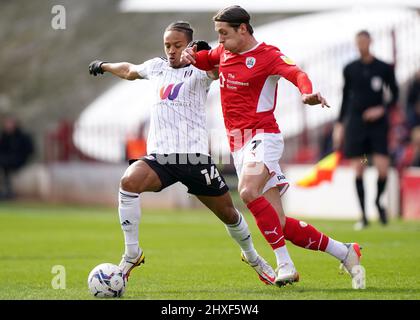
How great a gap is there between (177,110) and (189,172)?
1.69 ft

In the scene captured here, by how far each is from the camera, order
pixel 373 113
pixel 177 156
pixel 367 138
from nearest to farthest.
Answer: pixel 177 156, pixel 373 113, pixel 367 138

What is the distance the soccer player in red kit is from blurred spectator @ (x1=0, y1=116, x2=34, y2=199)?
57.7ft

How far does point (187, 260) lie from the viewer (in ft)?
36.0

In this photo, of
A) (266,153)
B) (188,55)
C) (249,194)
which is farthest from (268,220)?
(188,55)

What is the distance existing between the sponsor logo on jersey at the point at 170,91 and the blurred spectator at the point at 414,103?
1074 centimetres

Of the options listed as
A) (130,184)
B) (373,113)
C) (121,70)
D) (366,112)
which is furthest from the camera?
(366,112)

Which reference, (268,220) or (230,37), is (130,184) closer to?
(268,220)

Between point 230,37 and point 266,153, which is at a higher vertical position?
point 230,37

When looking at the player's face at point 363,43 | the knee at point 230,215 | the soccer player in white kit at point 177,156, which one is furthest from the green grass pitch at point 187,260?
the player's face at point 363,43

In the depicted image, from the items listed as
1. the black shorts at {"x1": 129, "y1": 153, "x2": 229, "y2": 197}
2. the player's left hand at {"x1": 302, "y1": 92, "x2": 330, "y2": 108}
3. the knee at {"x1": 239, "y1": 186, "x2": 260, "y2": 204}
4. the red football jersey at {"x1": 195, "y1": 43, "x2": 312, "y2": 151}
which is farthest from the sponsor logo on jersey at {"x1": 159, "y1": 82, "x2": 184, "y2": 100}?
the player's left hand at {"x1": 302, "y1": 92, "x2": 330, "y2": 108}

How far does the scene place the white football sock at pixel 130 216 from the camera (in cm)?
856

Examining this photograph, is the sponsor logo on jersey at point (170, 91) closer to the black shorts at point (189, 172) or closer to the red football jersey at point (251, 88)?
the red football jersey at point (251, 88)

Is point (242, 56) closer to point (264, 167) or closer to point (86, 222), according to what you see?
point (264, 167)

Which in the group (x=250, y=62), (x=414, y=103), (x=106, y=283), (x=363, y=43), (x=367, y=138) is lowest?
(x=106, y=283)
